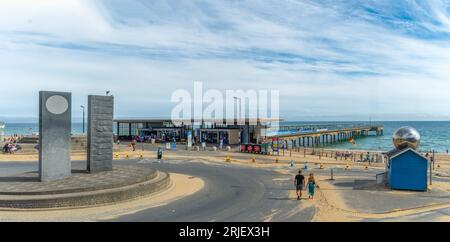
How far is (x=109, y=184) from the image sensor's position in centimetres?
1538

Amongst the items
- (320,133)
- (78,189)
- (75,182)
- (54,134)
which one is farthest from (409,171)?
(320,133)

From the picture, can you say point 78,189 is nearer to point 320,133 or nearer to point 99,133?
point 99,133

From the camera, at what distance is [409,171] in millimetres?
17766

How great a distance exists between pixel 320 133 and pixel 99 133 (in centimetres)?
6339

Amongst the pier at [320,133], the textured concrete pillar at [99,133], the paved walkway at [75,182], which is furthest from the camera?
the pier at [320,133]

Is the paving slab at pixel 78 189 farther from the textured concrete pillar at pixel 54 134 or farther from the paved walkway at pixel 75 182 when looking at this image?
the textured concrete pillar at pixel 54 134

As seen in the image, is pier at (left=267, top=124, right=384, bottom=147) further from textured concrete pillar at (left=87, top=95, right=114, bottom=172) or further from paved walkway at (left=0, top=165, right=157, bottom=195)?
paved walkway at (left=0, top=165, right=157, bottom=195)

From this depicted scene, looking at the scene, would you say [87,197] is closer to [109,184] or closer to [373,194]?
[109,184]

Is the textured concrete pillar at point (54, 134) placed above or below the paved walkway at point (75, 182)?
above

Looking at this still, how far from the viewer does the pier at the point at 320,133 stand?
6084cm

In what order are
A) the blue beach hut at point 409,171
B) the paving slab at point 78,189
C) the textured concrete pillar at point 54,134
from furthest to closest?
the blue beach hut at point 409,171 < the textured concrete pillar at point 54,134 < the paving slab at point 78,189

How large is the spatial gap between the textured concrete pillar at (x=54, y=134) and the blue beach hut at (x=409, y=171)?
15933 millimetres

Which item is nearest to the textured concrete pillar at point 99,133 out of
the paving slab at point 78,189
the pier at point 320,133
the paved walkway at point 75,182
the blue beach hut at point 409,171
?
the paved walkway at point 75,182
